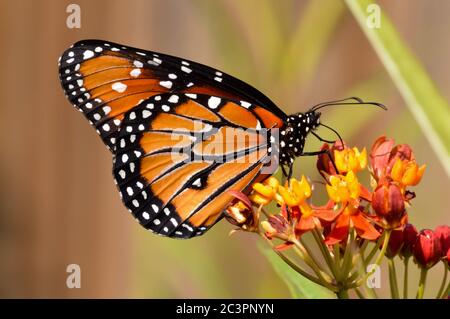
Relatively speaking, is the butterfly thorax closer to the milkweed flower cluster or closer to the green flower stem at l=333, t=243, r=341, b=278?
the milkweed flower cluster

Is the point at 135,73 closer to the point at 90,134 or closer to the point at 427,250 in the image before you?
the point at 427,250

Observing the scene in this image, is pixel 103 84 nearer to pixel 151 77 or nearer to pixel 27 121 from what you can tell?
pixel 151 77

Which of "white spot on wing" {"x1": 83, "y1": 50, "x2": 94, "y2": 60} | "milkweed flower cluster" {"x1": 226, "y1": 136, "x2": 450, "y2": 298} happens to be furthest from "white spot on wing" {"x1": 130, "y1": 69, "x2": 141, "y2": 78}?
"milkweed flower cluster" {"x1": 226, "y1": 136, "x2": 450, "y2": 298}

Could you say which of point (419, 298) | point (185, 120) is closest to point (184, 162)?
point (185, 120)

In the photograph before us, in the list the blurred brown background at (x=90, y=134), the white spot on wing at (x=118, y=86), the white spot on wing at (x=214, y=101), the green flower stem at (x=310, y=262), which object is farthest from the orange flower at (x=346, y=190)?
the blurred brown background at (x=90, y=134)

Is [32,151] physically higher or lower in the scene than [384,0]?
lower

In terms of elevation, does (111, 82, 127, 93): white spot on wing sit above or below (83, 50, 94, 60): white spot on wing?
below

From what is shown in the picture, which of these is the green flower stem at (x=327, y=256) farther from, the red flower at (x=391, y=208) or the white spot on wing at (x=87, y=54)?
the white spot on wing at (x=87, y=54)

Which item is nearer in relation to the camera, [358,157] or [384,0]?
[358,157]
